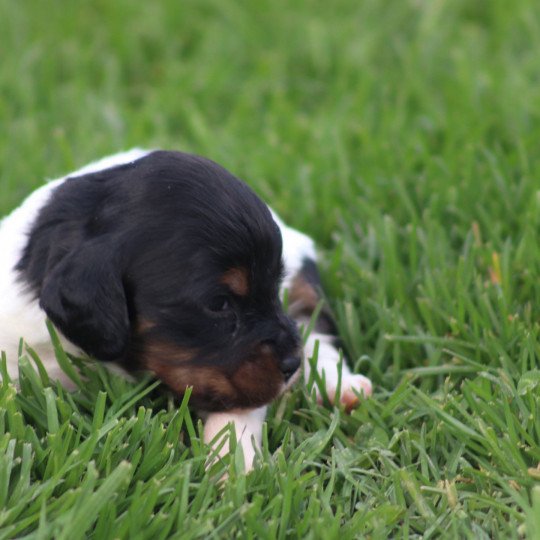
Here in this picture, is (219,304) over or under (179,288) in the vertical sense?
under

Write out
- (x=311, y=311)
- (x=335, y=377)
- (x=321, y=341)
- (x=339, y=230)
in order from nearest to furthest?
(x=335, y=377) < (x=321, y=341) < (x=311, y=311) < (x=339, y=230)

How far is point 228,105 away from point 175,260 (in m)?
3.57

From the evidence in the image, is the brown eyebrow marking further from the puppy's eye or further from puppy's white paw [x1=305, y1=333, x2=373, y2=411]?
puppy's white paw [x1=305, y1=333, x2=373, y2=411]

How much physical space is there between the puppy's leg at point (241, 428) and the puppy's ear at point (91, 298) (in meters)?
0.43

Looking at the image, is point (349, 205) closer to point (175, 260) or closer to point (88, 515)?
point (175, 260)

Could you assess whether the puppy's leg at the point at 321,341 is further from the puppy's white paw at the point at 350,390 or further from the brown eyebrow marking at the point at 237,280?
the brown eyebrow marking at the point at 237,280

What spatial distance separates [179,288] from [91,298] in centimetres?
30

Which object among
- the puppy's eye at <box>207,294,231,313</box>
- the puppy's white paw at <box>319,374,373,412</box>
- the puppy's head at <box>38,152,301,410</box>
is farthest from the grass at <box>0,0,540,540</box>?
the puppy's eye at <box>207,294,231,313</box>

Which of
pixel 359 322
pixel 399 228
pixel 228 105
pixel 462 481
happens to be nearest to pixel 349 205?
pixel 399 228

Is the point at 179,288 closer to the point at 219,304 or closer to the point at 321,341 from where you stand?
the point at 219,304

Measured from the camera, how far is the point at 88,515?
3012 mm

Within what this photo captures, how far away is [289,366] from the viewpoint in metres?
3.63

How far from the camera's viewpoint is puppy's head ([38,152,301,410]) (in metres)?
3.54

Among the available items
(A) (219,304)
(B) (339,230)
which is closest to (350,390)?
(A) (219,304)
